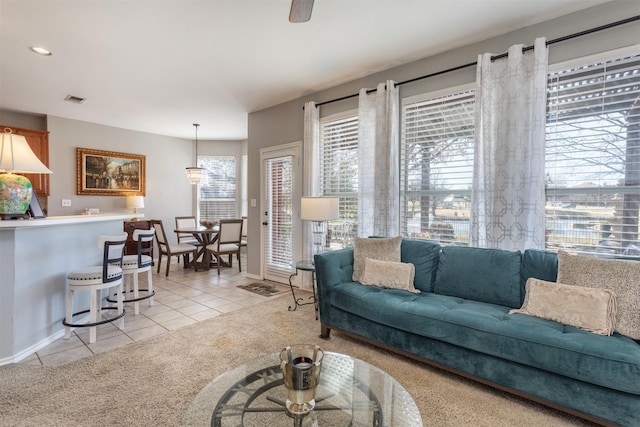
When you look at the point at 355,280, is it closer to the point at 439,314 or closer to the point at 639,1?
the point at 439,314

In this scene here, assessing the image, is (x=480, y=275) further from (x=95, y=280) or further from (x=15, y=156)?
(x=15, y=156)

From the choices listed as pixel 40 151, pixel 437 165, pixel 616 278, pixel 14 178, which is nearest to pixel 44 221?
pixel 14 178

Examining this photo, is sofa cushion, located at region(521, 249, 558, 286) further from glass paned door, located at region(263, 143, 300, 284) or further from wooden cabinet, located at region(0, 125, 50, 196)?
wooden cabinet, located at region(0, 125, 50, 196)

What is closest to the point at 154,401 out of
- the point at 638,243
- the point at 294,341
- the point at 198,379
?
the point at 198,379

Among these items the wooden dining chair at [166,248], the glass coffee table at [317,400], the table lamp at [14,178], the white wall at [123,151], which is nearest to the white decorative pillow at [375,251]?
the glass coffee table at [317,400]

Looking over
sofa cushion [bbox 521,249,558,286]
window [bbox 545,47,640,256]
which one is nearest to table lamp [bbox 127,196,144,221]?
sofa cushion [bbox 521,249,558,286]

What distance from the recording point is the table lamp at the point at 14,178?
244 centimetres

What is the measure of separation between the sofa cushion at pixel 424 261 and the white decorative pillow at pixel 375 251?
0.13 metres

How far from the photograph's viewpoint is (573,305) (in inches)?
78.2

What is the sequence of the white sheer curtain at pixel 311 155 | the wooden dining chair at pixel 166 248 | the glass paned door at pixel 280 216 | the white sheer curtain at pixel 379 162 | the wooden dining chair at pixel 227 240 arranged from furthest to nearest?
the wooden dining chair at pixel 227 240, the wooden dining chair at pixel 166 248, the glass paned door at pixel 280 216, the white sheer curtain at pixel 311 155, the white sheer curtain at pixel 379 162

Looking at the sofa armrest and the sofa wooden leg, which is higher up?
the sofa armrest

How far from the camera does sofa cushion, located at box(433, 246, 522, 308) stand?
8.00 feet

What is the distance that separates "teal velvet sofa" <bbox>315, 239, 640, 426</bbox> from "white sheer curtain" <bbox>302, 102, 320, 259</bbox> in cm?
121

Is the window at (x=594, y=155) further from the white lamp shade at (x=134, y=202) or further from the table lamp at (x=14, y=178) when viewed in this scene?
the white lamp shade at (x=134, y=202)
